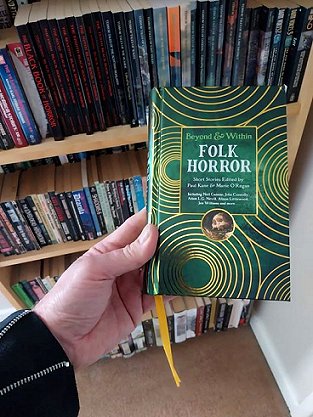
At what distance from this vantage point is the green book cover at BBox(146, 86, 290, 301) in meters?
0.53

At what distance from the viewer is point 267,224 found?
1.75 ft

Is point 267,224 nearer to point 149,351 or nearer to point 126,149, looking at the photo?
point 126,149

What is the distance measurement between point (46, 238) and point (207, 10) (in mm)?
648

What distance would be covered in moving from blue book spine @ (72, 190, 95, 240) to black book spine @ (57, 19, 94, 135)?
18 centimetres

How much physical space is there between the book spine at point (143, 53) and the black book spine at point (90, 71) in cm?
9

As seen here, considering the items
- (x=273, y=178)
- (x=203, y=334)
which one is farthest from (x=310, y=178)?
(x=203, y=334)

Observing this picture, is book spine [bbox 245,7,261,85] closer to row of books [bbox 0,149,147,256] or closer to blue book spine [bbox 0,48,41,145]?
row of books [bbox 0,149,147,256]

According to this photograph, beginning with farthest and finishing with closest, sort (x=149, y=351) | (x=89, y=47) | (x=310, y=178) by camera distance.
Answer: (x=149, y=351)
(x=310, y=178)
(x=89, y=47)

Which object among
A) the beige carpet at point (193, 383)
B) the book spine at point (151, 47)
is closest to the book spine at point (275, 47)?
the book spine at point (151, 47)

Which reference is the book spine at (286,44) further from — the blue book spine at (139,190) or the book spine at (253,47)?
the blue book spine at (139,190)

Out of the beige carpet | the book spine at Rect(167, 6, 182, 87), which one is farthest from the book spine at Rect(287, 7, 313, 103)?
the beige carpet

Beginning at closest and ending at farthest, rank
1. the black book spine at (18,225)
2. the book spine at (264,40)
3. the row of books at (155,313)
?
the book spine at (264,40) < the black book spine at (18,225) < the row of books at (155,313)

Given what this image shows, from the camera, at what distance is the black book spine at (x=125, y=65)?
61 centimetres

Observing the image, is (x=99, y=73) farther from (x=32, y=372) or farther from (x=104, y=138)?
(x=32, y=372)
